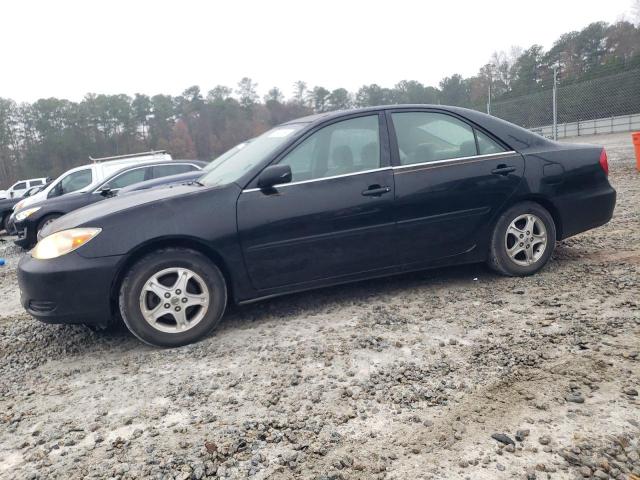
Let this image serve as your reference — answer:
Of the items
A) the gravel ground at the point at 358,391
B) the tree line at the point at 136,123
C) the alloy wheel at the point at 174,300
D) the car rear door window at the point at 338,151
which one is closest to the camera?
the gravel ground at the point at 358,391

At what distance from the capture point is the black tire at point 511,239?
453cm

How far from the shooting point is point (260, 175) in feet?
13.0

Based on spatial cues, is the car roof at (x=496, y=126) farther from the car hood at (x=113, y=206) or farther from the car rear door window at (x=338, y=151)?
the car hood at (x=113, y=206)

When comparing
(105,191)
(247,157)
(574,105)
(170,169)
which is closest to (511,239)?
(247,157)

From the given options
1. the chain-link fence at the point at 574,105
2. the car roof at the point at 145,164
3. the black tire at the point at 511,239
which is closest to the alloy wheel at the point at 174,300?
the black tire at the point at 511,239

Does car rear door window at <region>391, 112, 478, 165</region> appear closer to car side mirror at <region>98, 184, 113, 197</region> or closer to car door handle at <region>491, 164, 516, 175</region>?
car door handle at <region>491, 164, 516, 175</region>

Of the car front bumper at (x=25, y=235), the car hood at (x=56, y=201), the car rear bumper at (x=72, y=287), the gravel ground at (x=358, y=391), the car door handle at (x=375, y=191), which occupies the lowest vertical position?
the gravel ground at (x=358, y=391)

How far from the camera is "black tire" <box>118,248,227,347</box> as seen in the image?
3602mm

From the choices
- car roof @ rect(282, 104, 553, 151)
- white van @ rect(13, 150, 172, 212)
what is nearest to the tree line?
white van @ rect(13, 150, 172, 212)

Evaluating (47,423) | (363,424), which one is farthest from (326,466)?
(47,423)

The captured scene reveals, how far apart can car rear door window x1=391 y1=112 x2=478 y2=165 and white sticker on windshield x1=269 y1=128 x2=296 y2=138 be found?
2.92 feet

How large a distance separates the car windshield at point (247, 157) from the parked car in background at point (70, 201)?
4951mm

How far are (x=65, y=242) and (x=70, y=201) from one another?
22.6 feet

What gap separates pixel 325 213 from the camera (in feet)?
13.1
